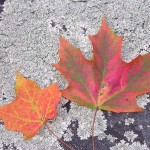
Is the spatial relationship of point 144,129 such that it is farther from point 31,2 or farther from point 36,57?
point 31,2

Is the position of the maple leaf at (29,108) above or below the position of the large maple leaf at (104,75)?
below

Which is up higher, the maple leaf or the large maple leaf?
the large maple leaf

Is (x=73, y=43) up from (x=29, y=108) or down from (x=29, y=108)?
up

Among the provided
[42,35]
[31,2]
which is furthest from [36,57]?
[31,2]
